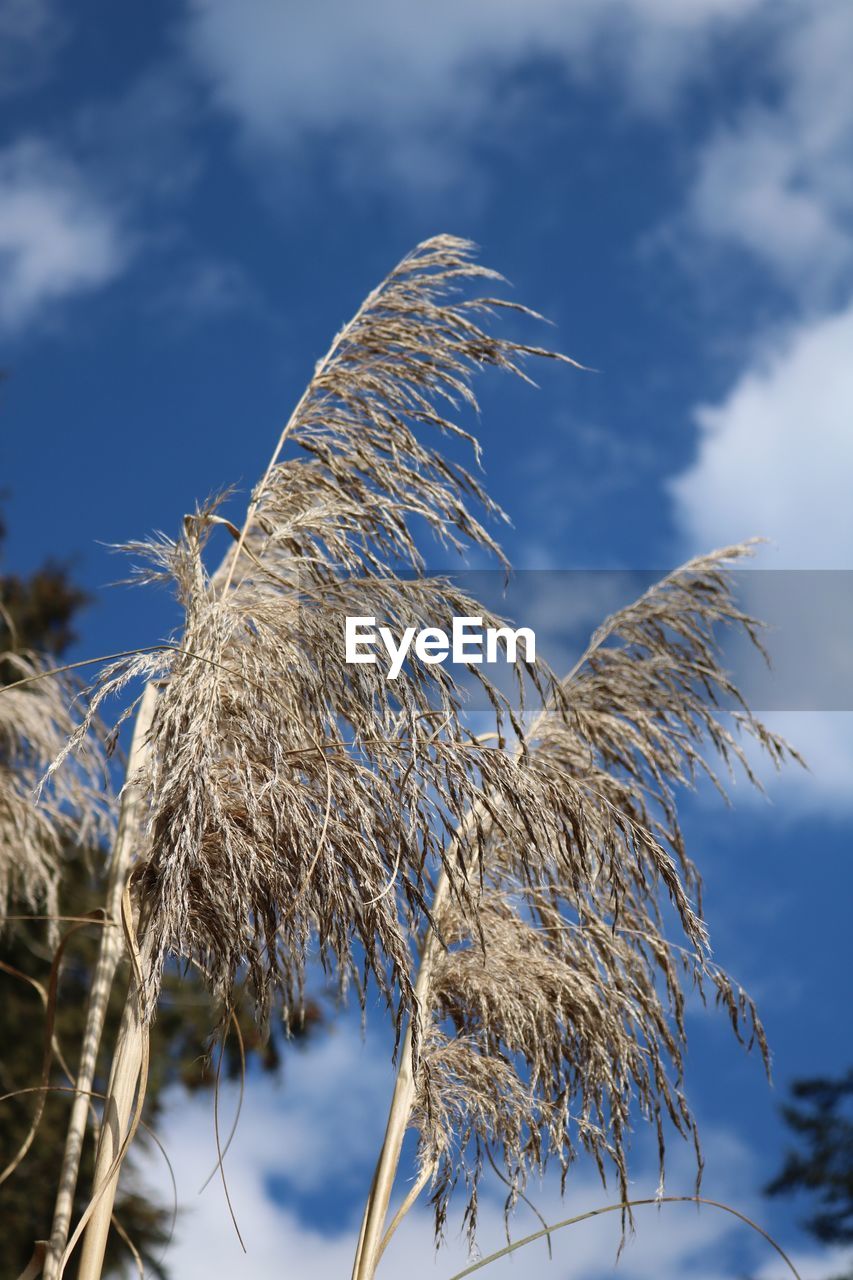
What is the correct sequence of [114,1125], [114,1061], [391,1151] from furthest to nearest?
[391,1151], [114,1061], [114,1125]

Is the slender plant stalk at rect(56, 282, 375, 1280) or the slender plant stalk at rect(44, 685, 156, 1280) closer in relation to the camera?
the slender plant stalk at rect(56, 282, 375, 1280)

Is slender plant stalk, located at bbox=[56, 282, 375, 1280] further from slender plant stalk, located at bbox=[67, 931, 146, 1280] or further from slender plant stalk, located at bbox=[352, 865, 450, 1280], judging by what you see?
slender plant stalk, located at bbox=[352, 865, 450, 1280]

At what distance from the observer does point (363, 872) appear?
3029 millimetres

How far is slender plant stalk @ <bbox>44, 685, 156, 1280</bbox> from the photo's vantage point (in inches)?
147

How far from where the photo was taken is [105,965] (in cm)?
402

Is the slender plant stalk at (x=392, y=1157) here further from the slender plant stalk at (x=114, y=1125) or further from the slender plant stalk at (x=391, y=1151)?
the slender plant stalk at (x=114, y=1125)

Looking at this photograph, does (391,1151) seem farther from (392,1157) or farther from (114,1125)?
(114,1125)

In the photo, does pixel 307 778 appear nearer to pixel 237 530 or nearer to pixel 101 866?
pixel 237 530

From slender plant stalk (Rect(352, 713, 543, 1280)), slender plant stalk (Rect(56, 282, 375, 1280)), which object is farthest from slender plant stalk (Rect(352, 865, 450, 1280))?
slender plant stalk (Rect(56, 282, 375, 1280))

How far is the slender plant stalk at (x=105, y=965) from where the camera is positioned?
3.72 m

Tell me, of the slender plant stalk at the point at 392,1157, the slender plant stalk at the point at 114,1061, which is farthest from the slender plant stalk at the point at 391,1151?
the slender plant stalk at the point at 114,1061

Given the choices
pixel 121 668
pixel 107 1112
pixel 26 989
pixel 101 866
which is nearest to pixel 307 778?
pixel 121 668

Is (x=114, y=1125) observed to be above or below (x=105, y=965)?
below

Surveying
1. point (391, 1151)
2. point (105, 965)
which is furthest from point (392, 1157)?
point (105, 965)
